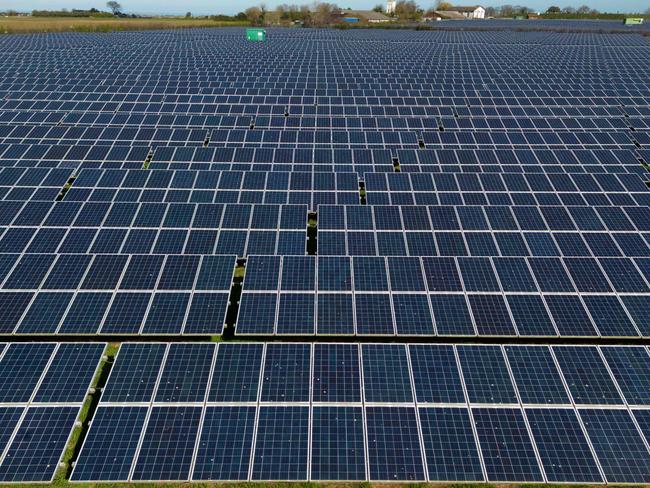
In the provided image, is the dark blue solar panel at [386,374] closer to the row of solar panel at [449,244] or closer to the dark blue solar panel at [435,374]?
the dark blue solar panel at [435,374]

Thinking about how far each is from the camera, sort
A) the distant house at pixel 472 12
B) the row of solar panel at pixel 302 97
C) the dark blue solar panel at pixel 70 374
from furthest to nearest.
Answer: the distant house at pixel 472 12 → the row of solar panel at pixel 302 97 → the dark blue solar panel at pixel 70 374

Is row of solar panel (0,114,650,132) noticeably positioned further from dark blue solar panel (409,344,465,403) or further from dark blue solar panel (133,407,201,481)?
dark blue solar panel (133,407,201,481)

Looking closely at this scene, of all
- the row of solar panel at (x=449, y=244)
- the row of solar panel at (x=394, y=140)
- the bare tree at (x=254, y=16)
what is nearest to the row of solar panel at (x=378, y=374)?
the row of solar panel at (x=449, y=244)

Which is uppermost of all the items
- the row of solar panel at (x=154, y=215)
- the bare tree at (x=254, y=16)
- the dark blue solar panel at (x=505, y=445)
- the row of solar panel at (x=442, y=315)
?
the bare tree at (x=254, y=16)

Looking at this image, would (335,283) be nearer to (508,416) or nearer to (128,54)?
(508,416)

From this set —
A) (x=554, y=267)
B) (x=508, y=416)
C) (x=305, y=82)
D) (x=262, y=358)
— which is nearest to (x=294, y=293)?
(x=262, y=358)

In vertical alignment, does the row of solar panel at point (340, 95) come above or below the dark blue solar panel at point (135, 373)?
above

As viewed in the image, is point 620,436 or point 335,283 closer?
point 620,436

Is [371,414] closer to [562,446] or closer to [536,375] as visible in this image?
[562,446]
